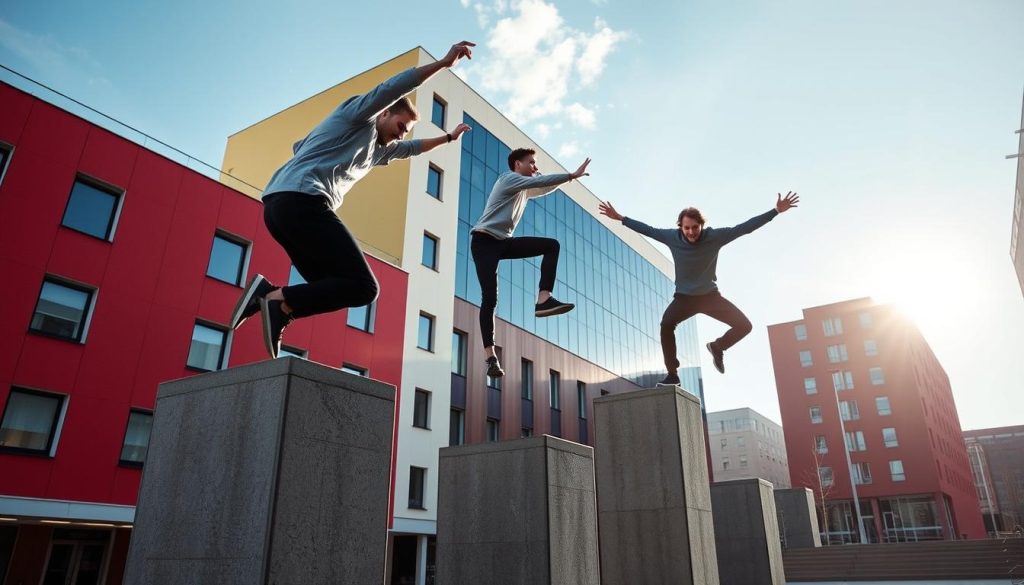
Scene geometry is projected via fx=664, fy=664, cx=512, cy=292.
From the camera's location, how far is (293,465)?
3.98 meters

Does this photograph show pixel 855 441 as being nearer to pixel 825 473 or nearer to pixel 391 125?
pixel 825 473

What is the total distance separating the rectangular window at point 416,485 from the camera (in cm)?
2433

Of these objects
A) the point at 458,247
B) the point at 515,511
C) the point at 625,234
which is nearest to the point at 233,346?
the point at 458,247

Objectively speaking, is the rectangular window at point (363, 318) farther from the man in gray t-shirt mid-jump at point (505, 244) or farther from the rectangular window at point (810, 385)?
the rectangular window at point (810, 385)

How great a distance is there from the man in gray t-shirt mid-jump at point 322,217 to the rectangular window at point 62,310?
14785 mm

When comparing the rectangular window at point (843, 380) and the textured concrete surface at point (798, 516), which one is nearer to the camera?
the textured concrete surface at point (798, 516)

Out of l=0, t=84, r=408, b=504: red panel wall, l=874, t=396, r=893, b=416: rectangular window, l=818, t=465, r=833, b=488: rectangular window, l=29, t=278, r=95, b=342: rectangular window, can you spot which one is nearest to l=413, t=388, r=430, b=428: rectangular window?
l=0, t=84, r=408, b=504: red panel wall

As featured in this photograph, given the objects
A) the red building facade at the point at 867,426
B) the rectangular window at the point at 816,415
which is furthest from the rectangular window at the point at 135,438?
the rectangular window at the point at 816,415

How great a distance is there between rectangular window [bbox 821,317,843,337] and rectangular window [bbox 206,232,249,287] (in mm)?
60640

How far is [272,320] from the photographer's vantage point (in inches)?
182

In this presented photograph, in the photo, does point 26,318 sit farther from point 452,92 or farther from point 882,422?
point 882,422

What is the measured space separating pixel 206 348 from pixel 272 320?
1663 centimetres

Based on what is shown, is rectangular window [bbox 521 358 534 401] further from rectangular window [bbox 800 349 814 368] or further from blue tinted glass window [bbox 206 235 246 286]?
rectangular window [bbox 800 349 814 368]

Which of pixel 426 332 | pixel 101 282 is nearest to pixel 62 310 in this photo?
pixel 101 282
